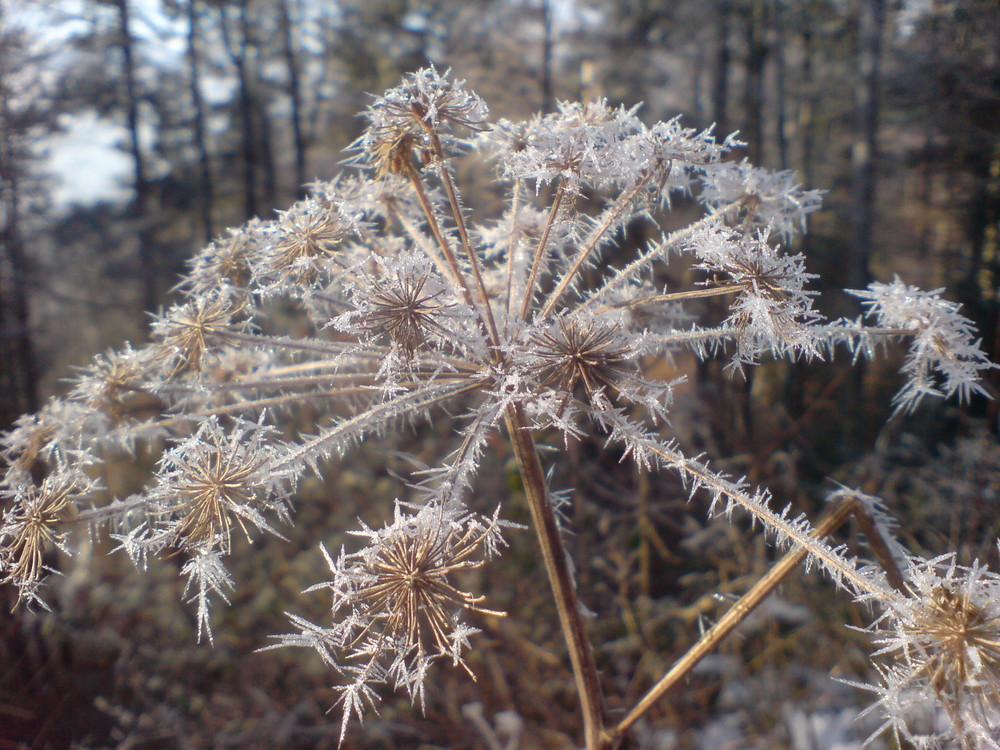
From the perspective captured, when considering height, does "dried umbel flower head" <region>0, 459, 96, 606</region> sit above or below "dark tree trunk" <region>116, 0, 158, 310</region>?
below

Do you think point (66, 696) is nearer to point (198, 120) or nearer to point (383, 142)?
point (383, 142)

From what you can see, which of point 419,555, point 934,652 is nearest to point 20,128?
point 419,555

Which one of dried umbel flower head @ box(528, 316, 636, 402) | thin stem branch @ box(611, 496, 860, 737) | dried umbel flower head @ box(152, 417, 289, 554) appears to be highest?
dried umbel flower head @ box(528, 316, 636, 402)

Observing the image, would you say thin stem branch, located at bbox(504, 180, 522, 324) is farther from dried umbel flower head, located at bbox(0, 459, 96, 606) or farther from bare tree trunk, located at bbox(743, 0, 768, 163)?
bare tree trunk, located at bbox(743, 0, 768, 163)

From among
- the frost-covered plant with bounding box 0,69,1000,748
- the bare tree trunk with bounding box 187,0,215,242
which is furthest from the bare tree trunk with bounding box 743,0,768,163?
the frost-covered plant with bounding box 0,69,1000,748

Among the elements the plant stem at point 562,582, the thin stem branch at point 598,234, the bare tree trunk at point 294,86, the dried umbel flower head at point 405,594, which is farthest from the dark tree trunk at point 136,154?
the dried umbel flower head at point 405,594

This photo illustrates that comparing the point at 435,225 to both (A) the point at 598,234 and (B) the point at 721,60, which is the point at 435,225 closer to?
(A) the point at 598,234

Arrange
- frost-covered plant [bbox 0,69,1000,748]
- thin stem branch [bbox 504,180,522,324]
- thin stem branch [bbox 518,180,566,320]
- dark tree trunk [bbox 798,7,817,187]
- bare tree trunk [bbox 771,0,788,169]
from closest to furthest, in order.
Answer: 1. frost-covered plant [bbox 0,69,1000,748]
2. thin stem branch [bbox 518,180,566,320]
3. thin stem branch [bbox 504,180,522,324]
4. bare tree trunk [bbox 771,0,788,169]
5. dark tree trunk [bbox 798,7,817,187]
